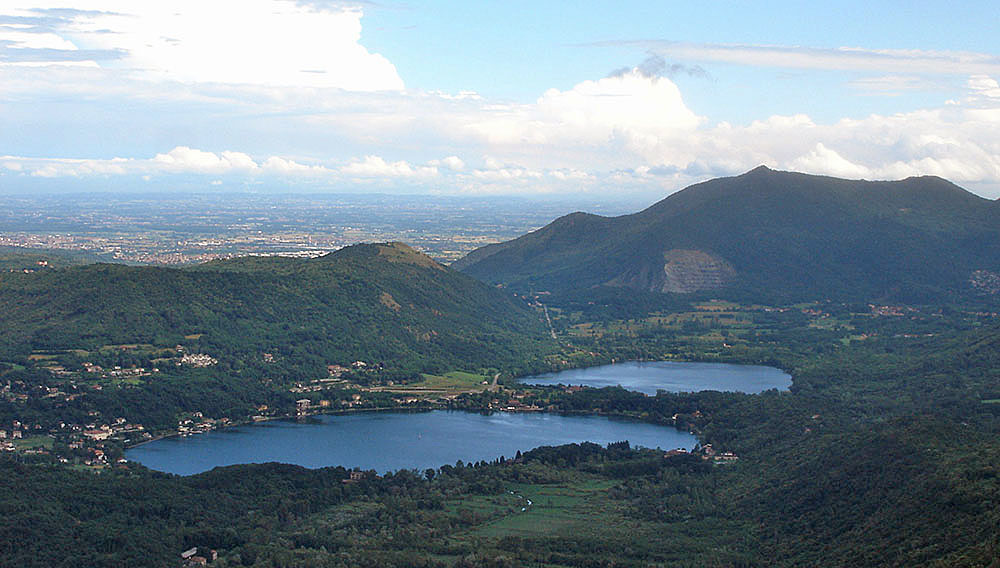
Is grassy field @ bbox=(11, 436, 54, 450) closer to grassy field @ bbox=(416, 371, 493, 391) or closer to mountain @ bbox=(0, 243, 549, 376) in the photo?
mountain @ bbox=(0, 243, 549, 376)

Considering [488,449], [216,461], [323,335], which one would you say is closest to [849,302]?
[323,335]

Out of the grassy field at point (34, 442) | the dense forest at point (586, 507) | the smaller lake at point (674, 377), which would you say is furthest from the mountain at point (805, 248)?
the grassy field at point (34, 442)

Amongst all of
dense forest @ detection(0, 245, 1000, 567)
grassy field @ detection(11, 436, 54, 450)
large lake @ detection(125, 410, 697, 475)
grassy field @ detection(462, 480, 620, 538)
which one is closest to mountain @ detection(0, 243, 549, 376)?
dense forest @ detection(0, 245, 1000, 567)

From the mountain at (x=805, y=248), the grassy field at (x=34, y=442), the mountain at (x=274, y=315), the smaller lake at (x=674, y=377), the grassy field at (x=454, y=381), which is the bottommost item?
the grassy field at (x=34, y=442)

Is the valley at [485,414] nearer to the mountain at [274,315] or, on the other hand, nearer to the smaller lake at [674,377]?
the mountain at [274,315]

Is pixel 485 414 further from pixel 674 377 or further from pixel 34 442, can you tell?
pixel 34 442

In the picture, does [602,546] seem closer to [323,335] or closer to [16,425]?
[16,425]
